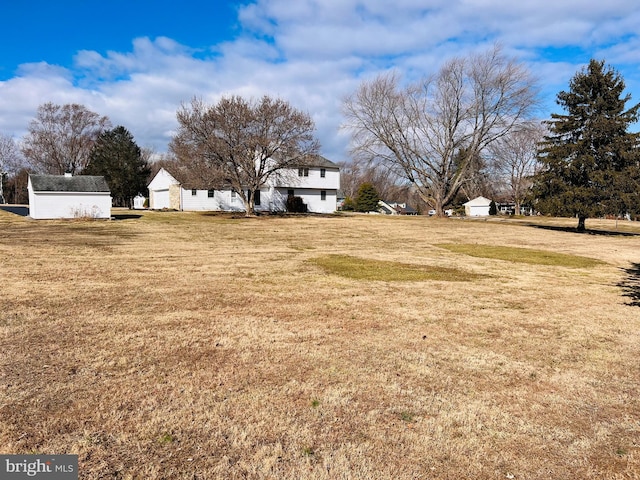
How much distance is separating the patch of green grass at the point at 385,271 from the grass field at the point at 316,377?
0.71 meters

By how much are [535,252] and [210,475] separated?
50.1ft

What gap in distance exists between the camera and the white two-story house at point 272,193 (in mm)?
36781

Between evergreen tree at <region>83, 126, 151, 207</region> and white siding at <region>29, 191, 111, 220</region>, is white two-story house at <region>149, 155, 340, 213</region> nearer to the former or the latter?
evergreen tree at <region>83, 126, 151, 207</region>

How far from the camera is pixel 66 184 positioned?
965 inches

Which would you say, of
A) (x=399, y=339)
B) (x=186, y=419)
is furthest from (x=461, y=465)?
(x=399, y=339)

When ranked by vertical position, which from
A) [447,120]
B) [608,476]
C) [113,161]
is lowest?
[608,476]

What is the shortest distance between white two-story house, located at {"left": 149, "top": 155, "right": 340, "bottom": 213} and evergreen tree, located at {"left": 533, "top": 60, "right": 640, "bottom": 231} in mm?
18904

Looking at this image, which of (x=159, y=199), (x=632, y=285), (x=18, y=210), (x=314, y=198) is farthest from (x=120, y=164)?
(x=632, y=285)

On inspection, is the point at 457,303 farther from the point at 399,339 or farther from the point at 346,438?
the point at 346,438

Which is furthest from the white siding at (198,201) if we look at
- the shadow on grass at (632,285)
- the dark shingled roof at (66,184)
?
the shadow on grass at (632,285)

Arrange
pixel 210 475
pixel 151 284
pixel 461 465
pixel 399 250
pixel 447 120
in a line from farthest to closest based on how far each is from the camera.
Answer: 1. pixel 447 120
2. pixel 399 250
3. pixel 151 284
4. pixel 461 465
5. pixel 210 475

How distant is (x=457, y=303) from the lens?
266 inches

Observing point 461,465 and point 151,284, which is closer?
point 461,465

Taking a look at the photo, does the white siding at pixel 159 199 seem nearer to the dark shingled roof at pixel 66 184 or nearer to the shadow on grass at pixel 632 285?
the dark shingled roof at pixel 66 184
